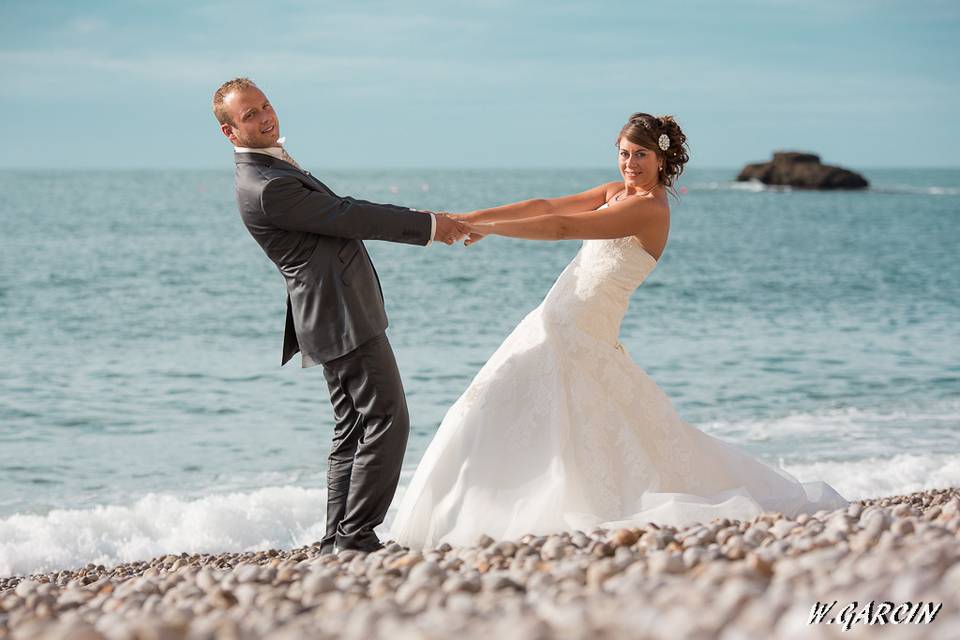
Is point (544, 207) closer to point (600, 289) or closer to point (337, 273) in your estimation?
point (600, 289)

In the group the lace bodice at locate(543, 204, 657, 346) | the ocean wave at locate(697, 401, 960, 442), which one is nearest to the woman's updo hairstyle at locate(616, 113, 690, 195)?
the lace bodice at locate(543, 204, 657, 346)

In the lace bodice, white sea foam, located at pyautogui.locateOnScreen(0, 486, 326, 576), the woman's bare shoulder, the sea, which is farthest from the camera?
the sea

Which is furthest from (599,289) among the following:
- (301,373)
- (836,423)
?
(301,373)

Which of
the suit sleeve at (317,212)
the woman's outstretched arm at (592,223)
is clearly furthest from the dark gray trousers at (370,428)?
the woman's outstretched arm at (592,223)

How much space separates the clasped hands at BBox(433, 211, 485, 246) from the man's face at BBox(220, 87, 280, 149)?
3.00 ft

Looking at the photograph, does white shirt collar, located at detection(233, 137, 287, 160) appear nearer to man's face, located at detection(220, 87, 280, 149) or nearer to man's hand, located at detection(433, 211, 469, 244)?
man's face, located at detection(220, 87, 280, 149)

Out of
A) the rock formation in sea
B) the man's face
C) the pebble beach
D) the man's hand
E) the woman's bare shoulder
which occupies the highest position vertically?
the rock formation in sea

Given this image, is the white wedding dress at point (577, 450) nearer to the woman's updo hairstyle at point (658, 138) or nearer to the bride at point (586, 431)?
the bride at point (586, 431)

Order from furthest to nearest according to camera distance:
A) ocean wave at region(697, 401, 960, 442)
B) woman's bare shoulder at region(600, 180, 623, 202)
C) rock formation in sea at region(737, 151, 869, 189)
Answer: rock formation in sea at region(737, 151, 869, 189) < ocean wave at region(697, 401, 960, 442) < woman's bare shoulder at region(600, 180, 623, 202)

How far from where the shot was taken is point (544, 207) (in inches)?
220

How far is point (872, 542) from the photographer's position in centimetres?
366

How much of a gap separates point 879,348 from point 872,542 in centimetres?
1211

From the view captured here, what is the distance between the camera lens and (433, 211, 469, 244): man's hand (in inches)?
203

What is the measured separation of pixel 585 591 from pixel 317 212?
2.32 m
